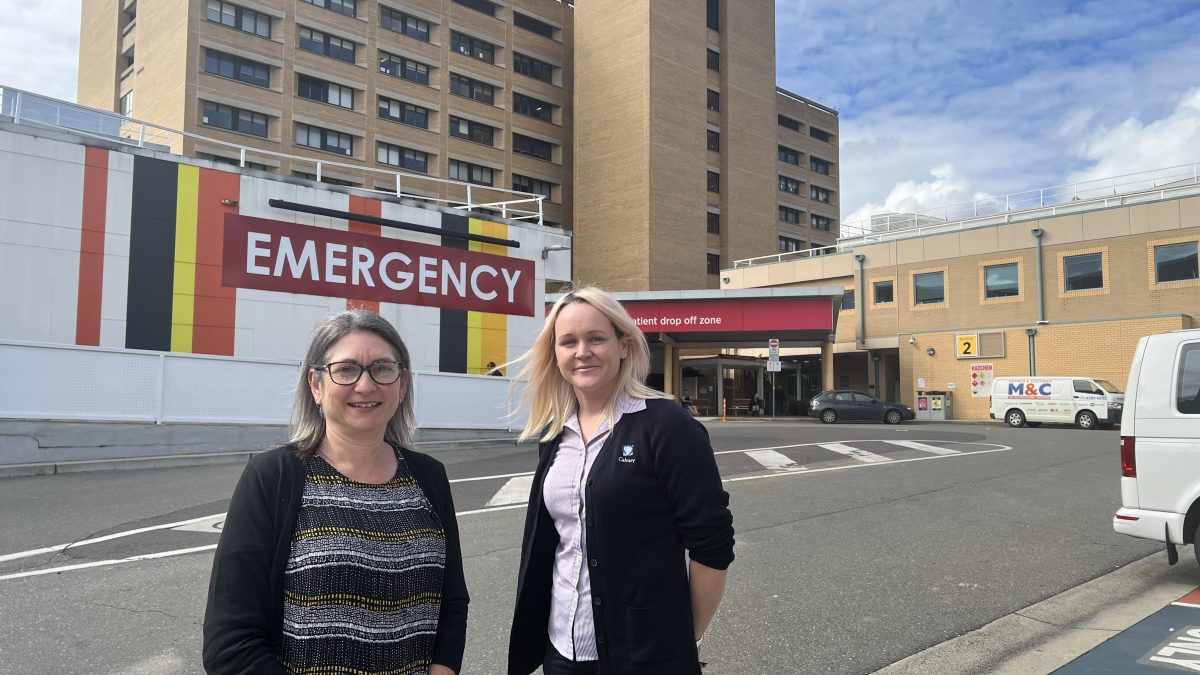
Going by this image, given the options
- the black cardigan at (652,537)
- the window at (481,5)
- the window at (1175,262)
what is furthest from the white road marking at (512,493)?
the window at (481,5)

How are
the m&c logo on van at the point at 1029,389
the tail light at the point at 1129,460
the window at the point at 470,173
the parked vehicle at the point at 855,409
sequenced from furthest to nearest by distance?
the window at the point at 470,173
the parked vehicle at the point at 855,409
the m&c logo on van at the point at 1029,389
the tail light at the point at 1129,460

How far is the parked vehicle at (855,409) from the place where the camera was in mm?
29609

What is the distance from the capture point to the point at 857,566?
6.29 meters

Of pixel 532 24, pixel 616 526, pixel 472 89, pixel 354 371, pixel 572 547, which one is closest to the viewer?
pixel 354 371

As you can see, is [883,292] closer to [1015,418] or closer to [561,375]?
[1015,418]

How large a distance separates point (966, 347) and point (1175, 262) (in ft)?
25.9

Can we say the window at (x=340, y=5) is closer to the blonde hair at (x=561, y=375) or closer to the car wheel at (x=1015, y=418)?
the car wheel at (x=1015, y=418)

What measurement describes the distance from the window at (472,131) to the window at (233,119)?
40.5ft

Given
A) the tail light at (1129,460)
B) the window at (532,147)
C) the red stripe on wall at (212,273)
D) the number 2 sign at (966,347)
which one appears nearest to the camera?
the tail light at (1129,460)

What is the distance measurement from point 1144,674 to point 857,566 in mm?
2332

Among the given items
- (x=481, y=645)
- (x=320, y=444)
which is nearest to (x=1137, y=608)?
(x=481, y=645)

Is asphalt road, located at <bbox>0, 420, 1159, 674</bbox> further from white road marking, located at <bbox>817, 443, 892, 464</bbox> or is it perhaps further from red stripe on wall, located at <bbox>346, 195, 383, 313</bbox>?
red stripe on wall, located at <bbox>346, 195, 383, 313</bbox>

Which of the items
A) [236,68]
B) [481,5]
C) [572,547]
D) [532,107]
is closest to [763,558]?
[572,547]

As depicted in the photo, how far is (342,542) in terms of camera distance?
1874 millimetres
